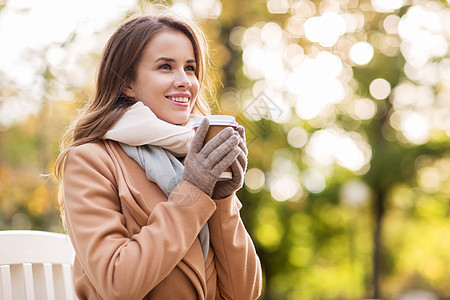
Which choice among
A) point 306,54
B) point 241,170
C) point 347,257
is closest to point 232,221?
point 241,170

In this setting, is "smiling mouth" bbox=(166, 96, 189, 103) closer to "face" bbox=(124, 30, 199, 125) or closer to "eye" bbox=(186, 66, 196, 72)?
"face" bbox=(124, 30, 199, 125)

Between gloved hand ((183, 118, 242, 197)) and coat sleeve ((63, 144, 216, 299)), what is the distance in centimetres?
4

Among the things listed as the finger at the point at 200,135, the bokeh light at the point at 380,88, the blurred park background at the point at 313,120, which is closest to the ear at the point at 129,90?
the finger at the point at 200,135

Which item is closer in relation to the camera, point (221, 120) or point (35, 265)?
point (221, 120)

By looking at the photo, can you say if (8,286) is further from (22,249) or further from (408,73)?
(408,73)

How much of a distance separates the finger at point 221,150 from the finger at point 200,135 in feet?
0.16

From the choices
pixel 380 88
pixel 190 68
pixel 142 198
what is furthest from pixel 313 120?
pixel 142 198

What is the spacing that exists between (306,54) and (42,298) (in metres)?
6.54

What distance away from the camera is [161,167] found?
1779 mm

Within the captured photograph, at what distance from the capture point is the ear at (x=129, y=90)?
1950 mm

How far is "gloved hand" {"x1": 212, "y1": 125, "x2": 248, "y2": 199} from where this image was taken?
66.0 inches

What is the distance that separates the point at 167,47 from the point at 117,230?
66 cm

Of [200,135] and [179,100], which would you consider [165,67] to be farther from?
[200,135]

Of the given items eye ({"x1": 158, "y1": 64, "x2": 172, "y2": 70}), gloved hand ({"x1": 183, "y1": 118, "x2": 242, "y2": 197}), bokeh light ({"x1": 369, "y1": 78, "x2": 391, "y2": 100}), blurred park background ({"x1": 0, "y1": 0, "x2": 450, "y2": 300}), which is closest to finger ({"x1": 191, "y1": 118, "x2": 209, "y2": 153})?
gloved hand ({"x1": 183, "y1": 118, "x2": 242, "y2": 197})
